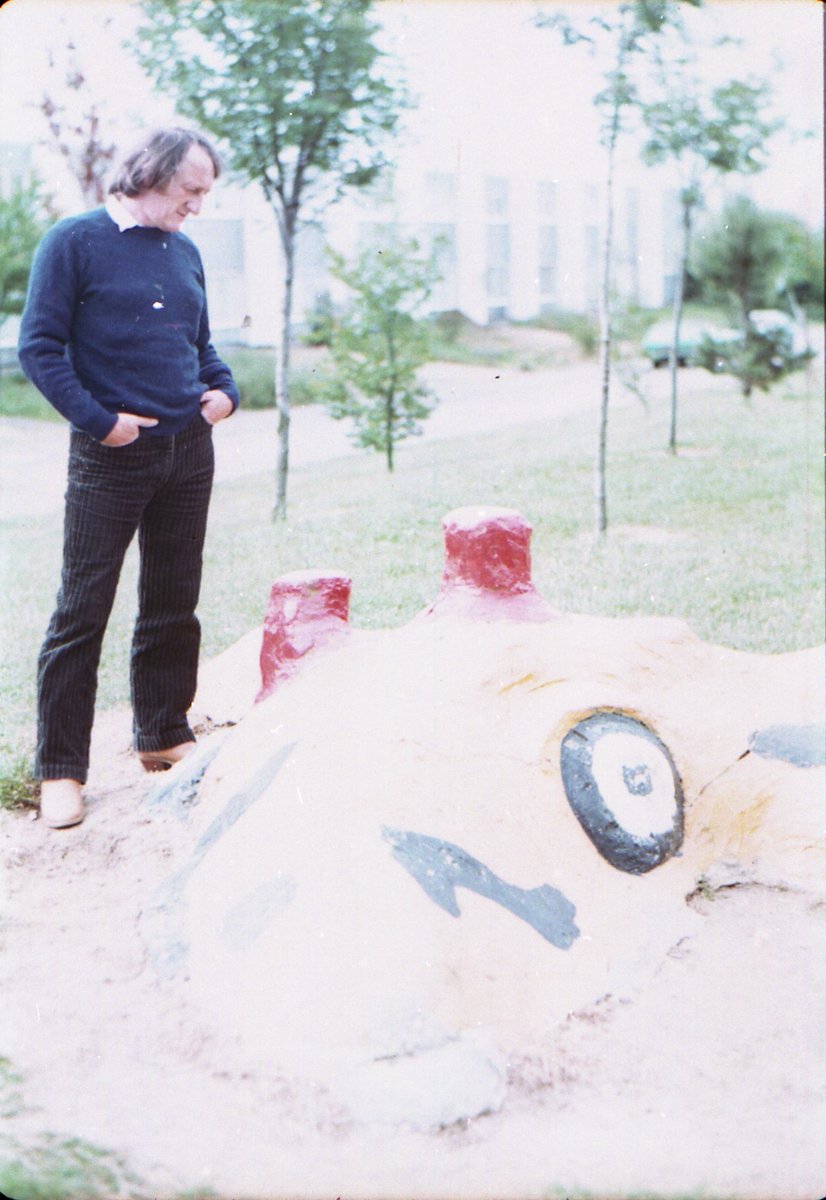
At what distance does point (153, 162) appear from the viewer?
98.7 inches

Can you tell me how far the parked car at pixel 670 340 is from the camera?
4117mm

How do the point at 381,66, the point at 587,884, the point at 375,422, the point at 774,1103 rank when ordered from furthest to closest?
1. the point at 375,422
2. the point at 381,66
3. the point at 587,884
4. the point at 774,1103

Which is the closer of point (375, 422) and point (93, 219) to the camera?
Answer: point (93, 219)

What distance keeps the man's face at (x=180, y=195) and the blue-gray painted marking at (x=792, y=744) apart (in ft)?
5.73

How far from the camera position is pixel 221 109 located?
2719 mm

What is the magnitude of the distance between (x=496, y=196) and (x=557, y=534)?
3.02ft

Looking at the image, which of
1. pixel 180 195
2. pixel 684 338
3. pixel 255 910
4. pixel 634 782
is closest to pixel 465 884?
pixel 255 910

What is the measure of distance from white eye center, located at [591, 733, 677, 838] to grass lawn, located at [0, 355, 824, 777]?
713 mm

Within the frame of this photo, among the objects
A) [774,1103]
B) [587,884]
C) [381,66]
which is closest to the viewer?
[774,1103]

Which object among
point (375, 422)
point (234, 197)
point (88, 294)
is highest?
point (234, 197)

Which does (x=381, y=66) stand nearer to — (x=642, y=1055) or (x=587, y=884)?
(x=587, y=884)

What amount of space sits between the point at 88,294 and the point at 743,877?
1.85 meters

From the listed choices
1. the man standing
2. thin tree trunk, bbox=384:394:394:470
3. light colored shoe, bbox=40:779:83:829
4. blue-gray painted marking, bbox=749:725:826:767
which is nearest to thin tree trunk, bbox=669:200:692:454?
thin tree trunk, bbox=384:394:394:470

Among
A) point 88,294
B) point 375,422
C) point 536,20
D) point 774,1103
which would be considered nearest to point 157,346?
point 88,294
